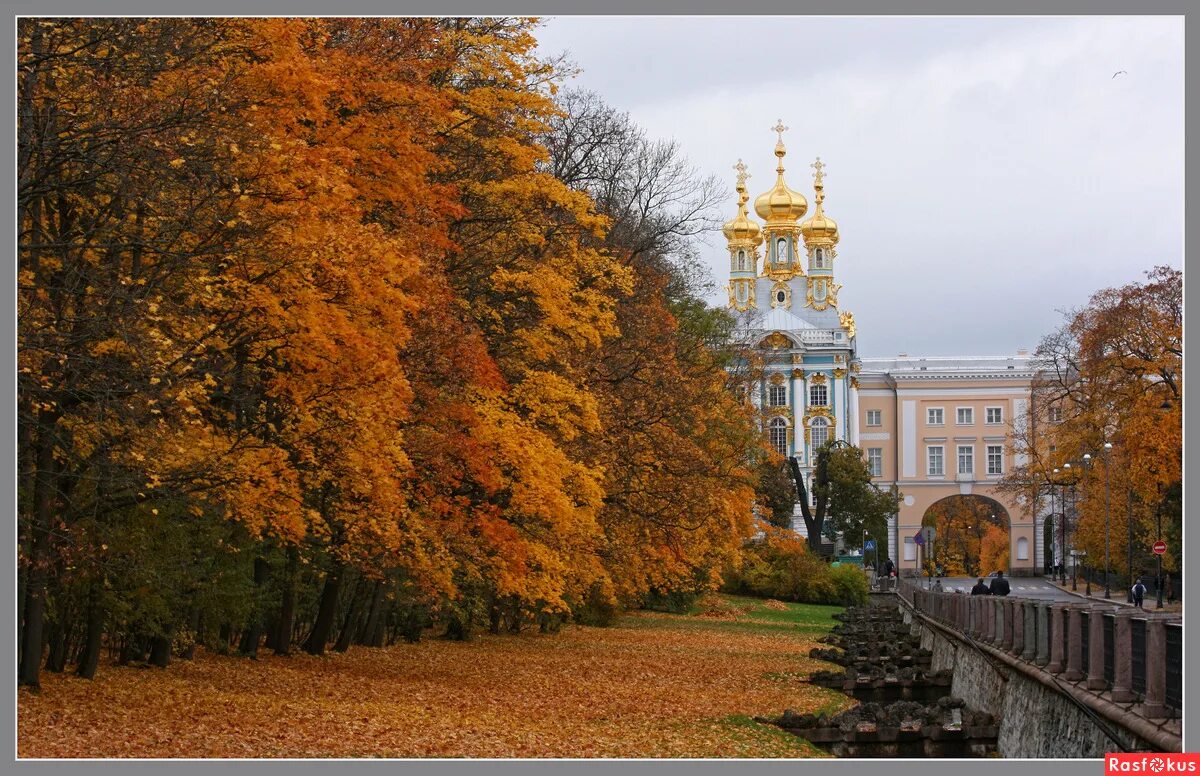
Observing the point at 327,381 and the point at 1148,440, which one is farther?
the point at 1148,440

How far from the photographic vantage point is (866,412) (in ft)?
371

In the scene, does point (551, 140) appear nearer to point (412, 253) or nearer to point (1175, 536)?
point (412, 253)

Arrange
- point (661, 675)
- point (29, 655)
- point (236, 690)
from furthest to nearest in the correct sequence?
point (661, 675) < point (236, 690) < point (29, 655)

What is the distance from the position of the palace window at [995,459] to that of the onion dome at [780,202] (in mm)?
19167

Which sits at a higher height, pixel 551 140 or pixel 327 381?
pixel 551 140

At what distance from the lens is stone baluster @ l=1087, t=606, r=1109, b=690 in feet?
52.2

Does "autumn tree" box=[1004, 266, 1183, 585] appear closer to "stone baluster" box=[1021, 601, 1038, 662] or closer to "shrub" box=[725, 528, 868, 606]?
"shrub" box=[725, 528, 868, 606]

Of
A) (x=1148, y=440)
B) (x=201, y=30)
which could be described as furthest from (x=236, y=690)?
(x=1148, y=440)

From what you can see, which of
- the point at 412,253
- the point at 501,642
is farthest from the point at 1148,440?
Result: the point at 412,253

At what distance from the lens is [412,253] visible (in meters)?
21.8

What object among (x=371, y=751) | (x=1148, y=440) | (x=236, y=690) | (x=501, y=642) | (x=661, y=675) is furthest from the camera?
(x=1148, y=440)

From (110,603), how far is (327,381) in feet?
11.4

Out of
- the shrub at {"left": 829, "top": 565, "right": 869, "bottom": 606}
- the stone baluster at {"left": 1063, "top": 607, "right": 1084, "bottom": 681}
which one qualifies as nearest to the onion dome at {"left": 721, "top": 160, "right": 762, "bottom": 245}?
the shrub at {"left": 829, "top": 565, "right": 869, "bottom": 606}

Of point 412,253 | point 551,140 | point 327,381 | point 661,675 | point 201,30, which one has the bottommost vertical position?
point 661,675
